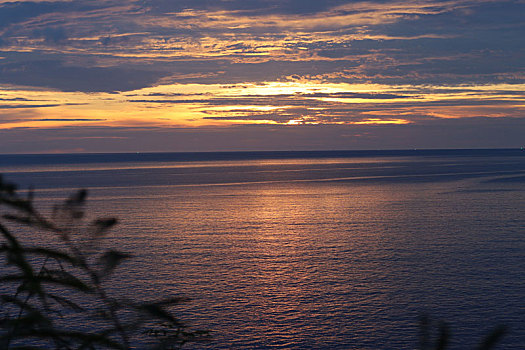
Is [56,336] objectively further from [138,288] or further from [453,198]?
[453,198]

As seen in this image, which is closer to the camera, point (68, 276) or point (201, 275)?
point (68, 276)

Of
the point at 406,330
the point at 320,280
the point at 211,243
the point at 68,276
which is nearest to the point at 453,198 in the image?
the point at 211,243

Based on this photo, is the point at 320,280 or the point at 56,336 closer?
the point at 56,336

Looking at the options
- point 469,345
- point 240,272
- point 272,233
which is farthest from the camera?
point 272,233

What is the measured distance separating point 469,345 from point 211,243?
31.8 meters

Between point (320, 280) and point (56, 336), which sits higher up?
point (56, 336)

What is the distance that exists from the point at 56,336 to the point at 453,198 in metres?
101

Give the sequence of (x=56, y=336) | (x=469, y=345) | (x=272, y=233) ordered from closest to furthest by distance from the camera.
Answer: (x=56, y=336) < (x=469, y=345) < (x=272, y=233)

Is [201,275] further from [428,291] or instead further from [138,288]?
[428,291]

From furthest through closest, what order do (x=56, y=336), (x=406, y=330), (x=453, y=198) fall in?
(x=453, y=198) < (x=406, y=330) < (x=56, y=336)

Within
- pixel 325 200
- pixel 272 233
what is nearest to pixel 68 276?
pixel 272 233

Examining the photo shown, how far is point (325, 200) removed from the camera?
327 feet

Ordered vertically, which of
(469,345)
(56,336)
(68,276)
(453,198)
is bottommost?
(453,198)

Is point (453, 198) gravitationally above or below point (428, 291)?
below
